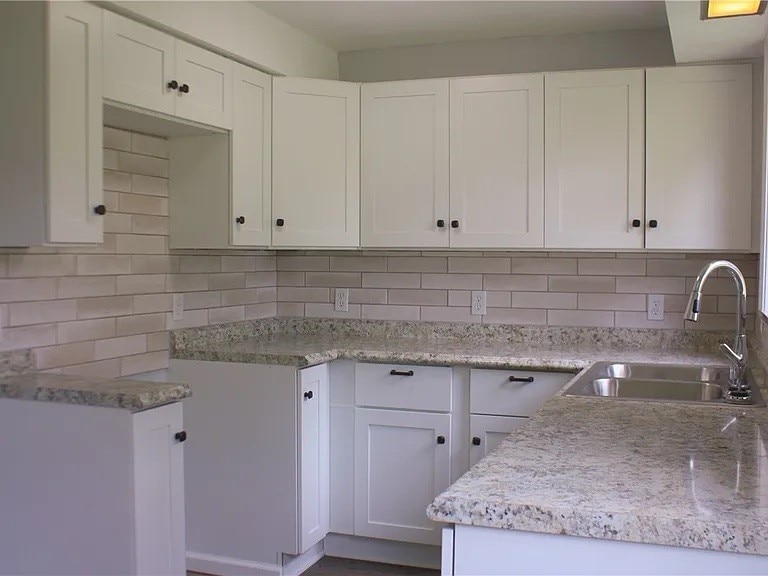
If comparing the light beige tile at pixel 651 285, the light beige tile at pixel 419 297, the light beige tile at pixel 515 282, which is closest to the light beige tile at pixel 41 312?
the light beige tile at pixel 419 297

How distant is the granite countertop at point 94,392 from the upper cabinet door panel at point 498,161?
5.27 ft

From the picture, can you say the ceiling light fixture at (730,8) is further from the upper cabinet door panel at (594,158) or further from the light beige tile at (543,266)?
the light beige tile at (543,266)

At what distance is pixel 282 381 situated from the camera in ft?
10.3

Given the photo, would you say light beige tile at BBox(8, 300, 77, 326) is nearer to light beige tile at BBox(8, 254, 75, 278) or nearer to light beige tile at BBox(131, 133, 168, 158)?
light beige tile at BBox(8, 254, 75, 278)

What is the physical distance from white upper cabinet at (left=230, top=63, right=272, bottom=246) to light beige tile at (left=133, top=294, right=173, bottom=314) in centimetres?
37

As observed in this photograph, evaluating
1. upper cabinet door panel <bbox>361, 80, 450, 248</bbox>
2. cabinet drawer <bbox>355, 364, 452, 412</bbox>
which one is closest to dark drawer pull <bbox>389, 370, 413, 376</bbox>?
cabinet drawer <bbox>355, 364, 452, 412</bbox>

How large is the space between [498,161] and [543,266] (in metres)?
0.57

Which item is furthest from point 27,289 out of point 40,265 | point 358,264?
point 358,264

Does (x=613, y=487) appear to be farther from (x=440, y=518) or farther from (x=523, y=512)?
(x=440, y=518)

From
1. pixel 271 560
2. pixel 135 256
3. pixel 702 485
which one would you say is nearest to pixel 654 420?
pixel 702 485

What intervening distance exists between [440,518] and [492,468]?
222 mm

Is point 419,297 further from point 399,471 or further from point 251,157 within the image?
point 251,157

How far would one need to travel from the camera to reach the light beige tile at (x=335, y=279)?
3.99 metres

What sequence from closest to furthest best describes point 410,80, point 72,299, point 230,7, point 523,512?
point 523,512, point 72,299, point 230,7, point 410,80
